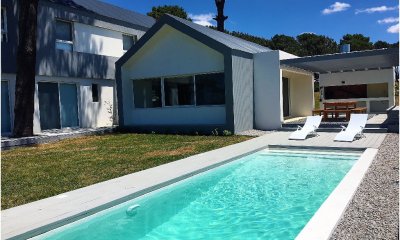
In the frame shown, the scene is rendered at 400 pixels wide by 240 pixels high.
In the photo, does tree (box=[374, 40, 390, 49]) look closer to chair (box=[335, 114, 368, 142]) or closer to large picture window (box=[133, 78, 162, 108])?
large picture window (box=[133, 78, 162, 108])

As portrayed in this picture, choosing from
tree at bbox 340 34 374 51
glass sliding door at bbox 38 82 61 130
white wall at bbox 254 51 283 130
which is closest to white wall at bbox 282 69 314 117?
white wall at bbox 254 51 283 130

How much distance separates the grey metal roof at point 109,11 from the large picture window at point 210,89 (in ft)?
26.8

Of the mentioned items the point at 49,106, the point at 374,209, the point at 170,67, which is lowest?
the point at 374,209

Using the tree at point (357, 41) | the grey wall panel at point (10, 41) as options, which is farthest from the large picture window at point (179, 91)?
the tree at point (357, 41)

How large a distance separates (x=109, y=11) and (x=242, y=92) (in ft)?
38.3

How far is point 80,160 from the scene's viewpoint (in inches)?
449

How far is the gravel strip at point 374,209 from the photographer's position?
4672 millimetres

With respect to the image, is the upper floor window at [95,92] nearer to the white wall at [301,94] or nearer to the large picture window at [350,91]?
the white wall at [301,94]

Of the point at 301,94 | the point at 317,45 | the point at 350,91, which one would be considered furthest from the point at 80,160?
the point at 317,45

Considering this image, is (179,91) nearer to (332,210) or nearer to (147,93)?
(147,93)

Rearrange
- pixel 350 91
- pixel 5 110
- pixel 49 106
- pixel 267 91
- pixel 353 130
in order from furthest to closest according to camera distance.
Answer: pixel 350 91
pixel 49 106
pixel 267 91
pixel 5 110
pixel 353 130

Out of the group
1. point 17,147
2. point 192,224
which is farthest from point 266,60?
point 192,224

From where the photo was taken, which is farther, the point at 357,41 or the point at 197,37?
the point at 357,41

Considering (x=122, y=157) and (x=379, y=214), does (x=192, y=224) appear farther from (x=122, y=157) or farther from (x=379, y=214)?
(x=122, y=157)
